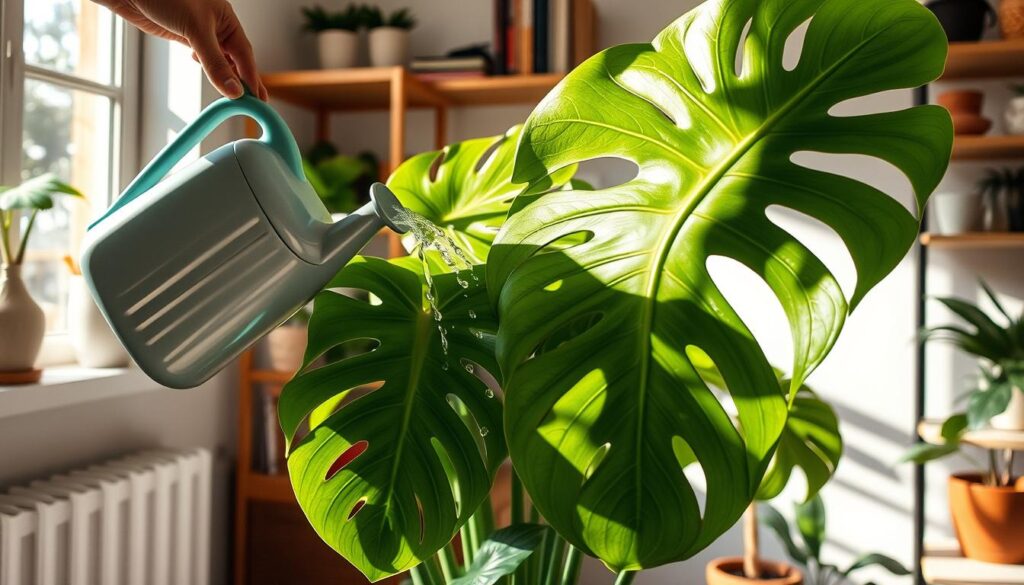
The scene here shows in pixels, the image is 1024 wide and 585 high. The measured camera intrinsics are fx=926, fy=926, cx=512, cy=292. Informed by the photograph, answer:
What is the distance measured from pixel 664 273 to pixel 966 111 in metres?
1.80

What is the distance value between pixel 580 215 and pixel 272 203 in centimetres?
27

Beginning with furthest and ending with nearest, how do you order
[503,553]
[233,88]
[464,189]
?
[464,189] < [503,553] < [233,88]

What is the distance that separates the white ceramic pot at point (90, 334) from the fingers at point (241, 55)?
1309mm

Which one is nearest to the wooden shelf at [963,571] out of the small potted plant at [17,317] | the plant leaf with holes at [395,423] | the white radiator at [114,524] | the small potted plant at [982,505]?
the small potted plant at [982,505]

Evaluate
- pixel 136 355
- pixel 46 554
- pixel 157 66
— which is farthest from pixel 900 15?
pixel 157 66

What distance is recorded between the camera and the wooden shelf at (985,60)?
7.05 feet

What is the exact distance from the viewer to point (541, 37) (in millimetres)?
2432

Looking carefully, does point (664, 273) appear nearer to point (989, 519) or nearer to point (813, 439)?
point (813, 439)

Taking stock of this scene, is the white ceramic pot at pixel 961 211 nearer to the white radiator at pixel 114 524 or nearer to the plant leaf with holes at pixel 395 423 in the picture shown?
the plant leaf with holes at pixel 395 423

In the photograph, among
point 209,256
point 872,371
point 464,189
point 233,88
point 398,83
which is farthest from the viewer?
point 872,371

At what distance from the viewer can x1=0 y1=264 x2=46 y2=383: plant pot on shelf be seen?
175 centimetres

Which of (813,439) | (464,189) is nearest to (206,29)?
(464,189)

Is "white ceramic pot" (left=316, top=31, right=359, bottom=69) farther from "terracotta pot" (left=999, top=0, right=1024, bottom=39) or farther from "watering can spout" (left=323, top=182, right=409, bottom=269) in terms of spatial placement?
"watering can spout" (left=323, top=182, right=409, bottom=269)

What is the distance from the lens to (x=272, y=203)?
25.6 inches
